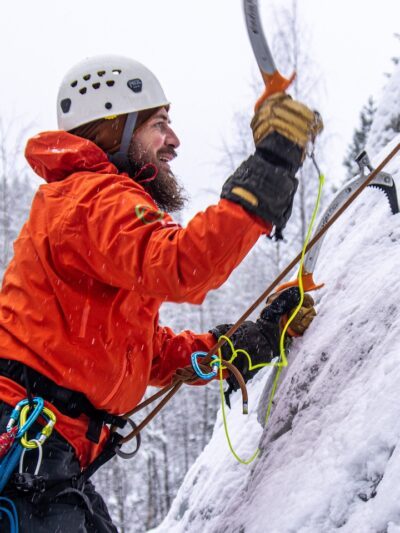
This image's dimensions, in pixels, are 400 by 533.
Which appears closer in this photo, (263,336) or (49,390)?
(49,390)

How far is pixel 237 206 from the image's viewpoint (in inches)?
73.2

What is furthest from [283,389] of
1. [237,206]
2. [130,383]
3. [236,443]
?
[237,206]

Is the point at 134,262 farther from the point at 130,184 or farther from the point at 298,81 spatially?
the point at 298,81

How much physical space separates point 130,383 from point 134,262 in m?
0.72

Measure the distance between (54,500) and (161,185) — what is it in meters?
1.44

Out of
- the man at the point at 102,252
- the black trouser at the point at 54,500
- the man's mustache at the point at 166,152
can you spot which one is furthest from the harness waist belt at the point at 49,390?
the man's mustache at the point at 166,152

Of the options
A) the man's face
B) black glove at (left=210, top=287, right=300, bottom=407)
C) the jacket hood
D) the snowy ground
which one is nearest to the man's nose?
the man's face

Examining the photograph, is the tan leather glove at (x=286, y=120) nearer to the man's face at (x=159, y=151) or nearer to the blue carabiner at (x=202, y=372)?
the man's face at (x=159, y=151)

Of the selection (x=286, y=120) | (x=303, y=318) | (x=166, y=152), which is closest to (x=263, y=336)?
(x=303, y=318)

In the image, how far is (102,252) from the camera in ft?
6.26

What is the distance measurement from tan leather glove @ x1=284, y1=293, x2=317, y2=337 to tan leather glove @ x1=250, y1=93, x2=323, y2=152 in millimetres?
1238

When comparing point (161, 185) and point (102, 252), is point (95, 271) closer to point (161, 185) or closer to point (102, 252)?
point (102, 252)

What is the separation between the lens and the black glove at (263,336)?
9.82 ft

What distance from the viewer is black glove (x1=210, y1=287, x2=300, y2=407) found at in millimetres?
2994
